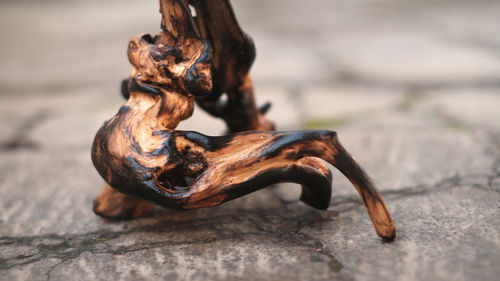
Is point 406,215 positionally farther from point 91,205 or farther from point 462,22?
point 462,22

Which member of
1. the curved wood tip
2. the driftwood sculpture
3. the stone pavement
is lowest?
A: the stone pavement

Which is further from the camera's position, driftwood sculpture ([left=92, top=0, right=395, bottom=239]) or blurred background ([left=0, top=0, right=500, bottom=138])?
blurred background ([left=0, top=0, right=500, bottom=138])

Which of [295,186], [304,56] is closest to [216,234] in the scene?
[295,186]

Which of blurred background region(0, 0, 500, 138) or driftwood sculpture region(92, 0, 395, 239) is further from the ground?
driftwood sculpture region(92, 0, 395, 239)

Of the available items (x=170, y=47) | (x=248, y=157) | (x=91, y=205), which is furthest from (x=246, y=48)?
(x=91, y=205)

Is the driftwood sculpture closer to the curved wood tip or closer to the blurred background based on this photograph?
the curved wood tip

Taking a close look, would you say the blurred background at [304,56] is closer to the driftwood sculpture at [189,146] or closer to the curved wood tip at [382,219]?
the driftwood sculpture at [189,146]

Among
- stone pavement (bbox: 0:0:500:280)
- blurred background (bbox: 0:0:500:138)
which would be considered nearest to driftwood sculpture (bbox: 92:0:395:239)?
stone pavement (bbox: 0:0:500:280)
